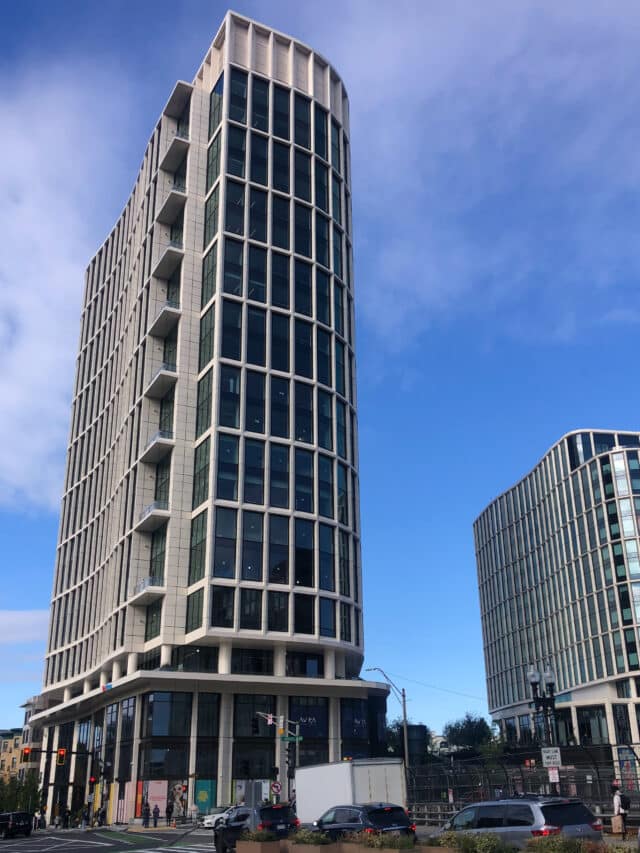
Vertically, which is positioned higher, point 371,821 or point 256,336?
point 256,336

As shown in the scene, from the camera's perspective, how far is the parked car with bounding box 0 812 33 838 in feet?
176

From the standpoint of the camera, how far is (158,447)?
72.6 m

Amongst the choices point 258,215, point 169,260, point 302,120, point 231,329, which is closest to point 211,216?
point 258,215

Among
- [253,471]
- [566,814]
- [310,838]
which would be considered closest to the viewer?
[566,814]

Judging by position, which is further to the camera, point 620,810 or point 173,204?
point 173,204

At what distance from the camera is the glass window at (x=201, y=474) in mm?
69062

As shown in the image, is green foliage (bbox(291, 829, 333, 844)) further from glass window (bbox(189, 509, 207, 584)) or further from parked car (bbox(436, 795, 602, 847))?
glass window (bbox(189, 509, 207, 584))

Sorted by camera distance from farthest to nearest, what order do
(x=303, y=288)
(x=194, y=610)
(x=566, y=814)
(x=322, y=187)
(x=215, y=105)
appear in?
(x=322, y=187)
(x=215, y=105)
(x=303, y=288)
(x=194, y=610)
(x=566, y=814)

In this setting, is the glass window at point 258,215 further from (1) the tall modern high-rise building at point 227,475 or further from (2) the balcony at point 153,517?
(2) the balcony at point 153,517

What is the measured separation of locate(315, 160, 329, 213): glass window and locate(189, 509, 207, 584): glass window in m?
33.8

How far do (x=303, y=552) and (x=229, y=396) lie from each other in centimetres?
1436

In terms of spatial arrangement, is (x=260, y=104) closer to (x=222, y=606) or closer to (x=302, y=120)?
(x=302, y=120)

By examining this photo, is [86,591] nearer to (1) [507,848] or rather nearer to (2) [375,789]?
(2) [375,789]

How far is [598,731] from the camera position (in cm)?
10806
